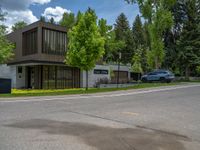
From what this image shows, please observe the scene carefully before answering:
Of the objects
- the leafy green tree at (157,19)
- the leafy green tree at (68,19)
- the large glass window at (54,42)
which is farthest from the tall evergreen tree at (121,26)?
the large glass window at (54,42)

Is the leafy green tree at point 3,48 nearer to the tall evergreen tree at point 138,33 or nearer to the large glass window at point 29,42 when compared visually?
the large glass window at point 29,42

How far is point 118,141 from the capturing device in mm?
6496

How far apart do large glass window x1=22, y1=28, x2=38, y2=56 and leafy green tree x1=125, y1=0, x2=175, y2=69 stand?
52.7 ft

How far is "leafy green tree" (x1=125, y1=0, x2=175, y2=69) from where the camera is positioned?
37094 mm

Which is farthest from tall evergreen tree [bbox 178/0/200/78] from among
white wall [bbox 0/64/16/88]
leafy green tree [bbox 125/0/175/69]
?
white wall [bbox 0/64/16/88]

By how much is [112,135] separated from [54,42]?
24.0m

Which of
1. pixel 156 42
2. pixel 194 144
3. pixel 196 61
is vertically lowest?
pixel 194 144

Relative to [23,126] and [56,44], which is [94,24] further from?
[23,126]

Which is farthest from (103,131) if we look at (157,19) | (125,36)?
(125,36)

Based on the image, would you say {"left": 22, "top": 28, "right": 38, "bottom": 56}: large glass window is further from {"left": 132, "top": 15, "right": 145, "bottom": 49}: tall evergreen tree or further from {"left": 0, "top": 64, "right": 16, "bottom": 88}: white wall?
{"left": 132, "top": 15, "right": 145, "bottom": 49}: tall evergreen tree

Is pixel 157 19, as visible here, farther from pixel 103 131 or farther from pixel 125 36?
pixel 103 131

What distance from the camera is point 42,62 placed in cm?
2781

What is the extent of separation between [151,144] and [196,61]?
3787 cm

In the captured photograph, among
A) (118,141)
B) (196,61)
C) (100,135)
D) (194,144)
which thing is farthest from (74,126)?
(196,61)
